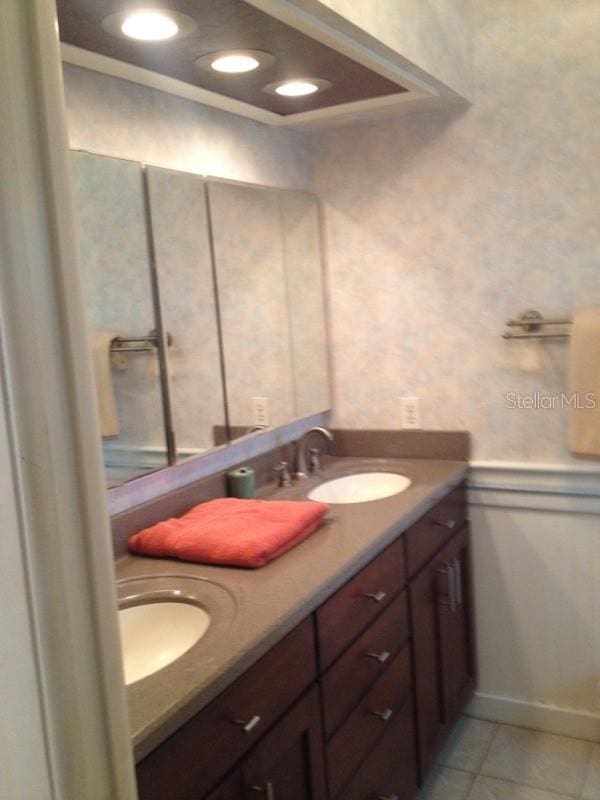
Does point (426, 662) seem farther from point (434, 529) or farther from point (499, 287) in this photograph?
point (499, 287)

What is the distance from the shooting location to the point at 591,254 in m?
2.20

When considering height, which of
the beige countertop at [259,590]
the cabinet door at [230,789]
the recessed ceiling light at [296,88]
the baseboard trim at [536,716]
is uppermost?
the recessed ceiling light at [296,88]

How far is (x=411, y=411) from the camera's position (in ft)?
8.21

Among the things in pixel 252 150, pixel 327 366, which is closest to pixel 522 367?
pixel 327 366

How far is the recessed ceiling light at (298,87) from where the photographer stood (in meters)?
1.94

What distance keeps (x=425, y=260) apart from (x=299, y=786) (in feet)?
5.27

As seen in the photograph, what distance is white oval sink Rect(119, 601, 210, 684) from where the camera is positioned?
1.42 m

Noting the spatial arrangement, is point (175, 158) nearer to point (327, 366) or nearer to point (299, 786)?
point (327, 366)

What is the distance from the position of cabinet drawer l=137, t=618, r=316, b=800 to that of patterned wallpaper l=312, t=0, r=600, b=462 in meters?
1.19

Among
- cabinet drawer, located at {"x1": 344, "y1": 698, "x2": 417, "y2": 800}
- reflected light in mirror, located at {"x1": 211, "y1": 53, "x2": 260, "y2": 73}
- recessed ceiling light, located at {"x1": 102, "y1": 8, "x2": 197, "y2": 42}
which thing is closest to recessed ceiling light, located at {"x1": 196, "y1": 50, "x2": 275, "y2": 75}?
reflected light in mirror, located at {"x1": 211, "y1": 53, "x2": 260, "y2": 73}

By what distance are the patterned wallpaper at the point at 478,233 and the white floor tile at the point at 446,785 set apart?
97cm

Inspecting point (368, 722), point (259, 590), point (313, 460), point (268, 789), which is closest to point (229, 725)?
point (268, 789)

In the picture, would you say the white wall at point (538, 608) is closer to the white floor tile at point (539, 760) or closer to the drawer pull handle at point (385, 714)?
the white floor tile at point (539, 760)

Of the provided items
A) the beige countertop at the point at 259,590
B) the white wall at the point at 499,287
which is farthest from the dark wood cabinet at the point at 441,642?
the beige countertop at the point at 259,590
